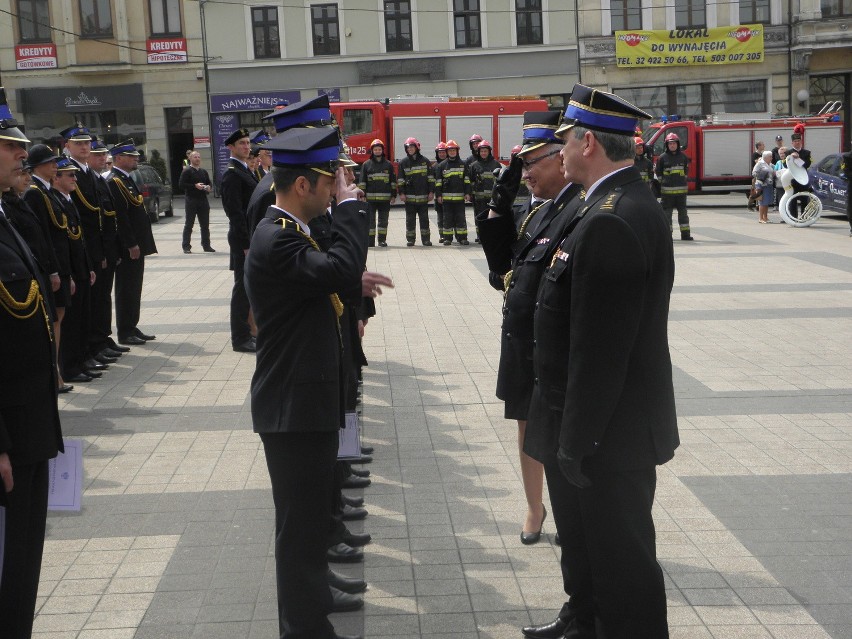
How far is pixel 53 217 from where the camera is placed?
8836 mm

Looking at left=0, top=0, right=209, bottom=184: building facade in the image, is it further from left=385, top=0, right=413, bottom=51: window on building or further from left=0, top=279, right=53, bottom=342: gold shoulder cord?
left=0, top=279, right=53, bottom=342: gold shoulder cord

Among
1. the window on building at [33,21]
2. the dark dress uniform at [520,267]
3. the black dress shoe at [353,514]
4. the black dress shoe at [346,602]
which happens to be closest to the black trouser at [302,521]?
the black dress shoe at [346,602]

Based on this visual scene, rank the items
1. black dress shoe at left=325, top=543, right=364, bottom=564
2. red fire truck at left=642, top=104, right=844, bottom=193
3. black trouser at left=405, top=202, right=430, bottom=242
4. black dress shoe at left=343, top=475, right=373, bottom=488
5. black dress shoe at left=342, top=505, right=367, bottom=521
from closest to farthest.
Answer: black dress shoe at left=325, top=543, right=364, bottom=564 → black dress shoe at left=342, top=505, right=367, bottom=521 → black dress shoe at left=343, top=475, right=373, bottom=488 → black trouser at left=405, top=202, right=430, bottom=242 → red fire truck at left=642, top=104, right=844, bottom=193

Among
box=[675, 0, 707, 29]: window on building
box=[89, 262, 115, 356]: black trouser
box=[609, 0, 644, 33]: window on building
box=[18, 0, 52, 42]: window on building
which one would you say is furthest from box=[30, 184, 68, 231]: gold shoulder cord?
box=[18, 0, 52, 42]: window on building

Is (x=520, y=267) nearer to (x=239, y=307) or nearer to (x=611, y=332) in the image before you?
(x=611, y=332)

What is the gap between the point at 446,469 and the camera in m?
6.44

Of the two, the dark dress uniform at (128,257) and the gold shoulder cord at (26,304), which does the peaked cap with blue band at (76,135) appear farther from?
the gold shoulder cord at (26,304)

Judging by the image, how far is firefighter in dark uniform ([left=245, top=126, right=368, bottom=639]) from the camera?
146 inches

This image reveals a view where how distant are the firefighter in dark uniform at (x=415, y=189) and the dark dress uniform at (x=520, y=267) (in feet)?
48.5

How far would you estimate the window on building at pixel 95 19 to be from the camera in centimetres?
4041

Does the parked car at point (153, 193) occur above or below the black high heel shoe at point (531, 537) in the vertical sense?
above

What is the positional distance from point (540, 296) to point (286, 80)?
128ft

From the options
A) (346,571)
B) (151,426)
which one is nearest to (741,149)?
(151,426)

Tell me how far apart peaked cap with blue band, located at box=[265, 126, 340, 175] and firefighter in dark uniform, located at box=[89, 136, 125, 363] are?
268 inches
